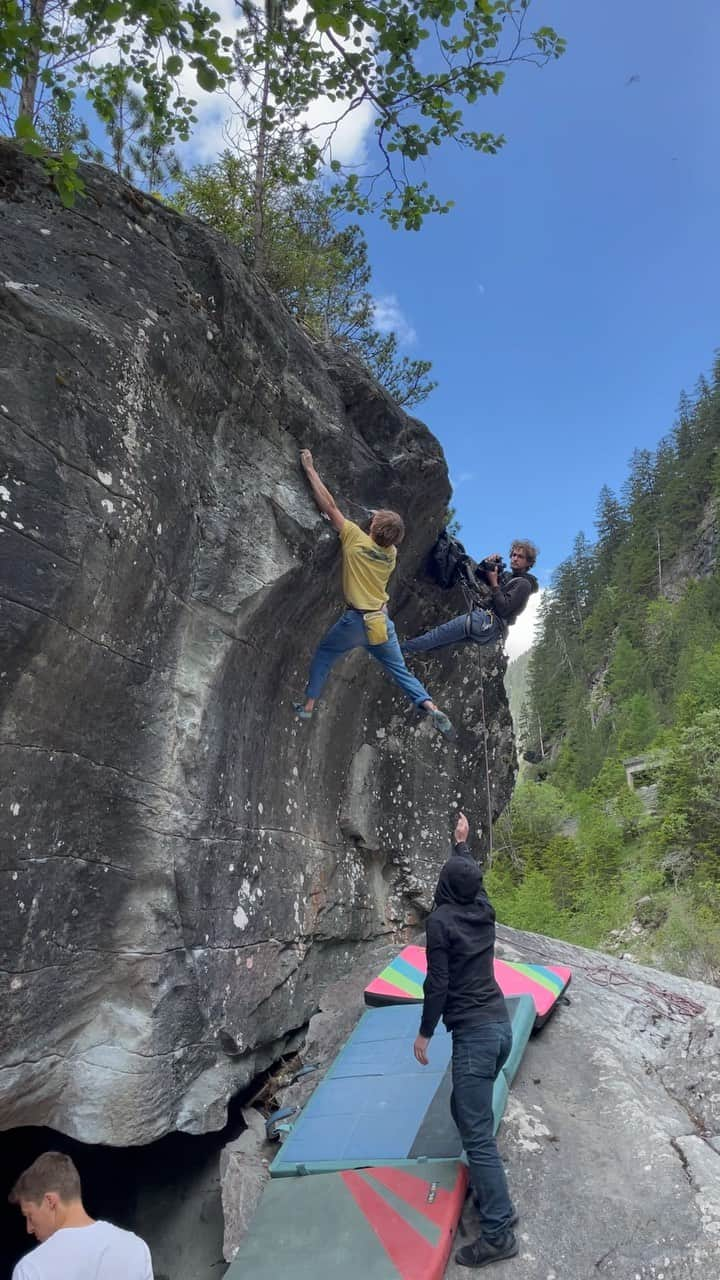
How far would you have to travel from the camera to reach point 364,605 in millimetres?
6207

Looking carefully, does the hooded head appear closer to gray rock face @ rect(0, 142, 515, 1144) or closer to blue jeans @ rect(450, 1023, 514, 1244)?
blue jeans @ rect(450, 1023, 514, 1244)

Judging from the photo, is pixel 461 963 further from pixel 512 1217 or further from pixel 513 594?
pixel 513 594

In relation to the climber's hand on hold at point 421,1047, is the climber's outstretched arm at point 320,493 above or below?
above

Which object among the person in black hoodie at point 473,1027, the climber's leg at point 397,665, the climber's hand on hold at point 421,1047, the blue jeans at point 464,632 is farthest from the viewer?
the blue jeans at point 464,632

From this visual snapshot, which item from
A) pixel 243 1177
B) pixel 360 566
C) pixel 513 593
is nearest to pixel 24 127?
pixel 360 566

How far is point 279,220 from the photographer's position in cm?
948

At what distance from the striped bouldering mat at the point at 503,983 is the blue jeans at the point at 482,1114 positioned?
205 centimetres

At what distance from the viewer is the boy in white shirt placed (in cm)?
220

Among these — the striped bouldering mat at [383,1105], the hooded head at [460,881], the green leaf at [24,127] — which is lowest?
the striped bouldering mat at [383,1105]

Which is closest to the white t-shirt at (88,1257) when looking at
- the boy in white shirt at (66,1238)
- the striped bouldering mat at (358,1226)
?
the boy in white shirt at (66,1238)

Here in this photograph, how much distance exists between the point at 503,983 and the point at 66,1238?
14.6 feet

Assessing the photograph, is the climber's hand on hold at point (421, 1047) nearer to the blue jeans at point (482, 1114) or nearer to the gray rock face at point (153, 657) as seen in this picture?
the blue jeans at point (482, 1114)

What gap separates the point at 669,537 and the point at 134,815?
50250mm

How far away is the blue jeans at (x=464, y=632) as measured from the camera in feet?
23.4
